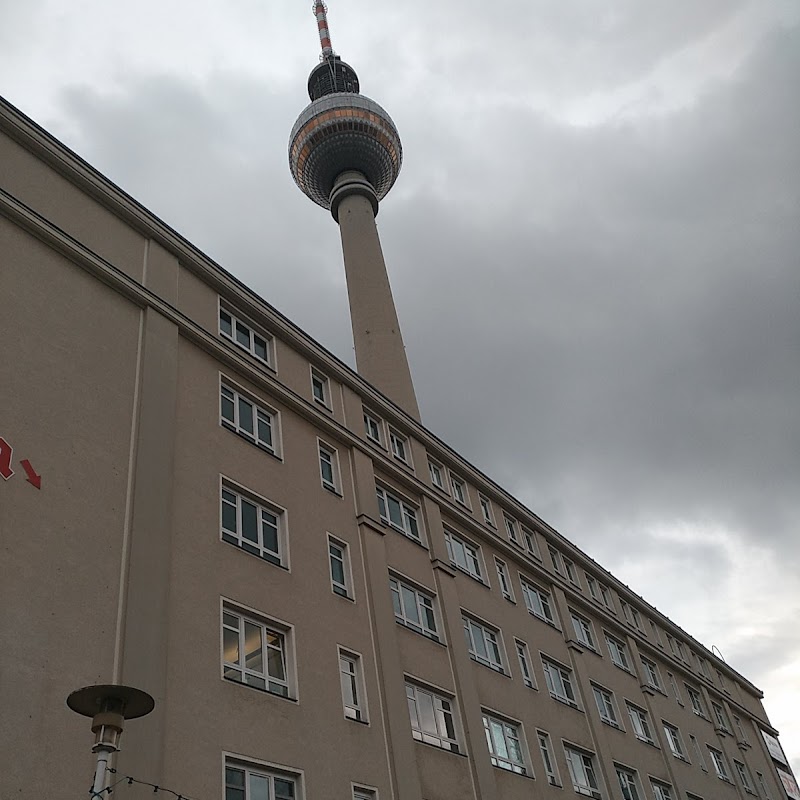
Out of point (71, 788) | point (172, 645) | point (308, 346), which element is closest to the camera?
point (71, 788)

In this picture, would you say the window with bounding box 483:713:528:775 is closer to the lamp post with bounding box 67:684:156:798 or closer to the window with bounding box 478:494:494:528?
the window with bounding box 478:494:494:528

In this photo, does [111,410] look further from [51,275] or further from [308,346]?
[308,346]

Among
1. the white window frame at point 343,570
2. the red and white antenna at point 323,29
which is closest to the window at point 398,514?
the white window frame at point 343,570

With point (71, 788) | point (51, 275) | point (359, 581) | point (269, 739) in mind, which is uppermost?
point (51, 275)

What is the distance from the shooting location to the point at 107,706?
10.2m

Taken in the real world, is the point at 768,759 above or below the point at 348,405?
below

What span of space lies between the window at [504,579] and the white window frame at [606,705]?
547 centimetres

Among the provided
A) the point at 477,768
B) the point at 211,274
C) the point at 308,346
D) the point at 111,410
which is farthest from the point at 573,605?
the point at 111,410

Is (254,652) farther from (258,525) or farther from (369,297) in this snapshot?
(369,297)

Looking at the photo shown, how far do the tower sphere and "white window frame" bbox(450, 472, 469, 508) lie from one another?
3861cm

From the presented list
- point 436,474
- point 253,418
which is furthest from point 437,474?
point 253,418

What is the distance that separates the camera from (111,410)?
18.3 meters

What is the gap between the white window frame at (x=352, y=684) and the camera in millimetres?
19406

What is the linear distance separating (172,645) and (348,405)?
13.0 meters
